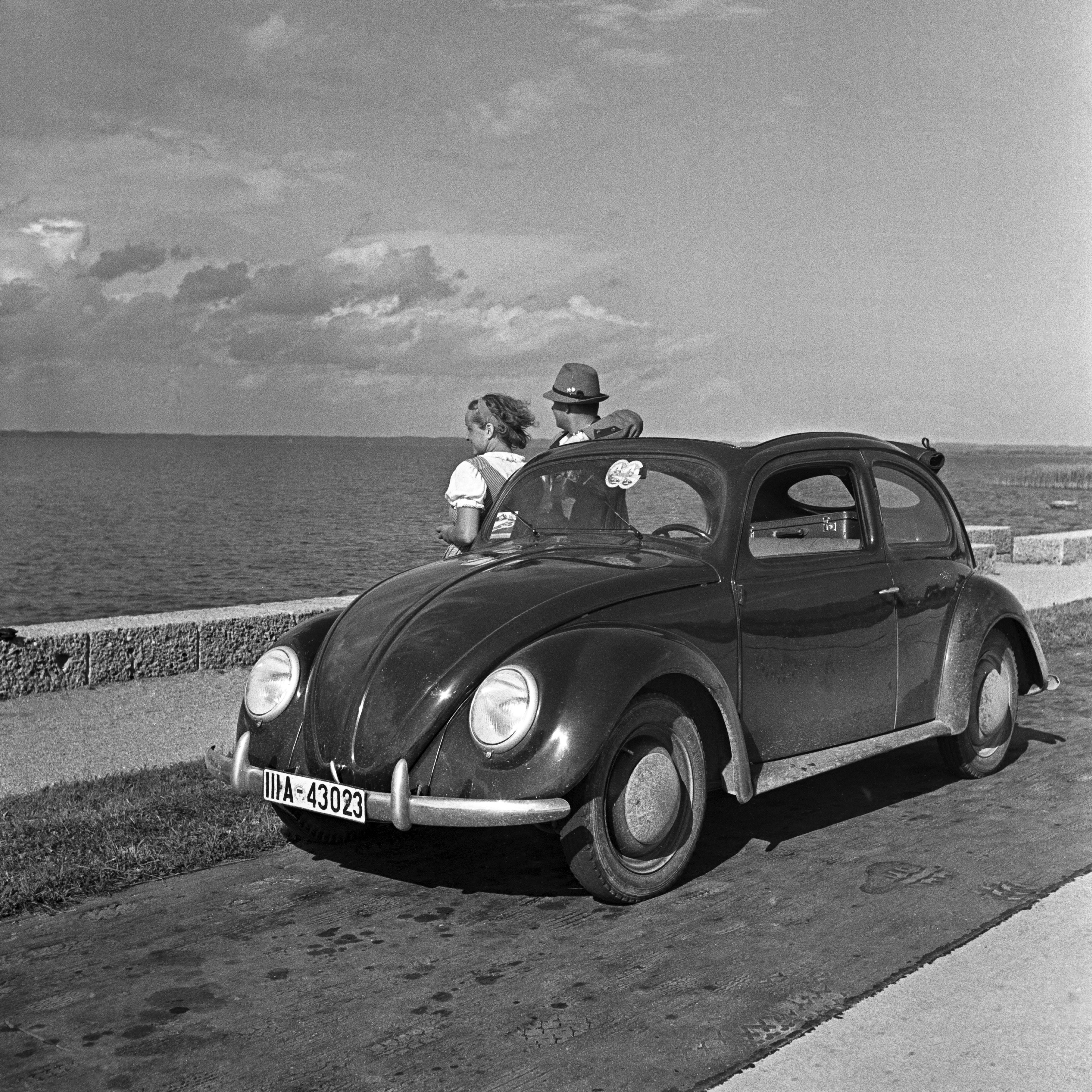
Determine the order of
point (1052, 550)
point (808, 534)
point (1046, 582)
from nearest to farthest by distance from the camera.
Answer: point (808, 534) → point (1046, 582) → point (1052, 550)

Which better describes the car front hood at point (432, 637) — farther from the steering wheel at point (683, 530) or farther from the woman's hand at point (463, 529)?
the woman's hand at point (463, 529)

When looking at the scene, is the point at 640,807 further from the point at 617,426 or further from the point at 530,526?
the point at 617,426

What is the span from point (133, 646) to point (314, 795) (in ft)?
16.5

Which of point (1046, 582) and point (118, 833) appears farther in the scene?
point (1046, 582)

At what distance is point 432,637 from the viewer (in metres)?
5.09

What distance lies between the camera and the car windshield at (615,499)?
5.99 metres

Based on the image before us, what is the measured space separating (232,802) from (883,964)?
3.24 m

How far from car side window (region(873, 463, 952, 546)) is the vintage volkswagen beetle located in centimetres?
2

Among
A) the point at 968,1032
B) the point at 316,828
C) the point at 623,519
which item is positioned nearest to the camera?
the point at 968,1032

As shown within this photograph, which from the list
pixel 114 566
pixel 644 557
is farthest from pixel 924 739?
pixel 114 566

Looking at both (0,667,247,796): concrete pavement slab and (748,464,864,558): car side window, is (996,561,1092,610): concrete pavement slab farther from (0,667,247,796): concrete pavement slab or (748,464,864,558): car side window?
(0,667,247,796): concrete pavement slab

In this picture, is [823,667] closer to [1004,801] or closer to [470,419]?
[1004,801]

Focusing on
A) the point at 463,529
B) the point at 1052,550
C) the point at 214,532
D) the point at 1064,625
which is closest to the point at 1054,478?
the point at 214,532

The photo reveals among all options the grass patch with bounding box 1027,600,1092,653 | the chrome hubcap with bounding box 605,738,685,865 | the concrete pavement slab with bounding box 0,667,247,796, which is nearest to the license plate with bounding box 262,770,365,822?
Result: the chrome hubcap with bounding box 605,738,685,865
